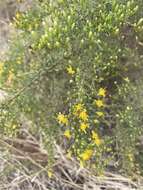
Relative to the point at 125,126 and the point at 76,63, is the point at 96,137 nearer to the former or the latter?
the point at 125,126

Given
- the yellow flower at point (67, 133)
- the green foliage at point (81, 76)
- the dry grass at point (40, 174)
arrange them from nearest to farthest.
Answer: the green foliage at point (81, 76) < the yellow flower at point (67, 133) < the dry grass at point (40, 174)

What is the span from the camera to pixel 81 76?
2.82 meters

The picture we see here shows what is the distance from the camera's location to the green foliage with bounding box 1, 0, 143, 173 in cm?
280

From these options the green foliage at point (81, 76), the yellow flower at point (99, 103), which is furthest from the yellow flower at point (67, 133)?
the yellow flower at point (99, 103)

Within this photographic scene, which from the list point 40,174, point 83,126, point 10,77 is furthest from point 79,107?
point 40,174

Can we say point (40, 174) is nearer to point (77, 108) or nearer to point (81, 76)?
point (77, 108)

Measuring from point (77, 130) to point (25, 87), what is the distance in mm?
436

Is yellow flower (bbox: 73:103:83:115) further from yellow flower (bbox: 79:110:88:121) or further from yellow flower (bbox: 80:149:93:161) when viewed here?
yellow flower (bbox: 80:149:93:161)

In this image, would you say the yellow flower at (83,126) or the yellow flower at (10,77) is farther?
the yellow flower at (10,77)

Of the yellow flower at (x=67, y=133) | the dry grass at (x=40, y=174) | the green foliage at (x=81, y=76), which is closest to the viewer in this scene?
the green foliage at (x=81, y=76)

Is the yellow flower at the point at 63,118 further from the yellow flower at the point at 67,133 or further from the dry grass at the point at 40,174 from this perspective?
the dry grass at the point at 40,174

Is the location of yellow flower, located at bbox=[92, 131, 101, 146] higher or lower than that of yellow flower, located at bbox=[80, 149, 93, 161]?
higher

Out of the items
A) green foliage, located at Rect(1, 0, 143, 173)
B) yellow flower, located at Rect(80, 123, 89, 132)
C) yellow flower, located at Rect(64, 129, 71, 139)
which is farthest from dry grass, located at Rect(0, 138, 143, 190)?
yellow flower, located at Rect(80, 123, 89, 132)

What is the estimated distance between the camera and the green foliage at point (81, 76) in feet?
9.20
